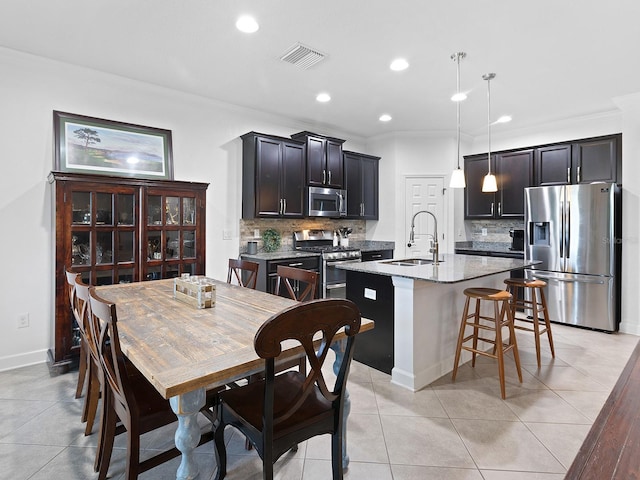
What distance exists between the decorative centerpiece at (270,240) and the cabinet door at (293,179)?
0.36 metres

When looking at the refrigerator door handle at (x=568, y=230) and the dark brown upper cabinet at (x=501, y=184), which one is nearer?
the refrigerator door handle at (x=568, y=230)

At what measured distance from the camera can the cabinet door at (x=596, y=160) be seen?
425 centimetres

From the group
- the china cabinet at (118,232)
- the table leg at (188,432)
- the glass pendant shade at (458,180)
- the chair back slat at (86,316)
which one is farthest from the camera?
the glass pendant shade at (458,180)

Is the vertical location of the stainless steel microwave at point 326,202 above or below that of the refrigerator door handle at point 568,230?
above

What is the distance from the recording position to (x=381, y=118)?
493 cm

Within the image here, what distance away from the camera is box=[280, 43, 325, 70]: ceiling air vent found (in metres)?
3.00

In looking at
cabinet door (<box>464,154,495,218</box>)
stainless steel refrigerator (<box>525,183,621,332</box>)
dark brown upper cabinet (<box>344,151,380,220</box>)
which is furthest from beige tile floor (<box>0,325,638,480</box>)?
dark brown upper cabinet (<box>344,151,380,220</box>)

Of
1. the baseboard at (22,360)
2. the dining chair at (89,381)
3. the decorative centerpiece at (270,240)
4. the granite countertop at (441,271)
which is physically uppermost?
the decorative centerpiece at (270,240)

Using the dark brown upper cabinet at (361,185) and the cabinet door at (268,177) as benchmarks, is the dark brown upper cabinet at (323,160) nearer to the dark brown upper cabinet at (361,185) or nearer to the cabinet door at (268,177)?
the dark brown upper cabinet at (361,185)

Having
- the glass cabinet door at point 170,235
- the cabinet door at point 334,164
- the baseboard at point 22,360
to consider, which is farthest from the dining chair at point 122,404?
the cabinet door at point 334,164

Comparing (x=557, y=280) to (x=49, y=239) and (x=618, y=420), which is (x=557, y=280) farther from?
(x=49, y=239)

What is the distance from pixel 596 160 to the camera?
438cm

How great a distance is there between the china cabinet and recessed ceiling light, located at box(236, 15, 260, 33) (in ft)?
4.99

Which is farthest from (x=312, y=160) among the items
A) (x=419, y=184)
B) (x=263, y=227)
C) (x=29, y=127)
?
(x=29, y=127)
